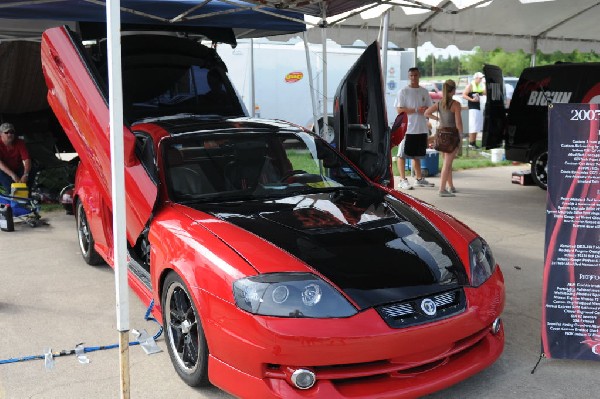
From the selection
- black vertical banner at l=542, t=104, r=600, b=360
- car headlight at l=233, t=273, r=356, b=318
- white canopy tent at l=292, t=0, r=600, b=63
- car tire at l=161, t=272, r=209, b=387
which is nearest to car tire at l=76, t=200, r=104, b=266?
car tire at l=161, t=272, r=209, b=387

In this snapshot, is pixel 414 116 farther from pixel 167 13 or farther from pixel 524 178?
pixel 167 13

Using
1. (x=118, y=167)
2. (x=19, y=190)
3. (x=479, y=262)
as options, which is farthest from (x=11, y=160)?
(x=479, y=262)

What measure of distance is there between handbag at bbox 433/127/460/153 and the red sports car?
4.07 m

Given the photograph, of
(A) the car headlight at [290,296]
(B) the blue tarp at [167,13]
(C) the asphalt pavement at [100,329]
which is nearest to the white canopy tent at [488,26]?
(B) the blue tarp at [167,13]

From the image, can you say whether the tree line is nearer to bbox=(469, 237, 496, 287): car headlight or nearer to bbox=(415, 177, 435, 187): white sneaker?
bbox=(415, 177, 435, 187): white sneaker

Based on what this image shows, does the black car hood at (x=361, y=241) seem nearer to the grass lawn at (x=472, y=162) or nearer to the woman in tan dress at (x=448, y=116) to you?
the woman in tan dress at (x=448, y=116)

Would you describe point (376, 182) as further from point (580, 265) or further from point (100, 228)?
point (100, 228)

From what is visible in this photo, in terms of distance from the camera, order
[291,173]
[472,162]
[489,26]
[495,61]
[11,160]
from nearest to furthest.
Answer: [291,173] < [11,160] < [489,26] < [472,162] < [495,61]

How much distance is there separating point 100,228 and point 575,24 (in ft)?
35.3

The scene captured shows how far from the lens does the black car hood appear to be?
3059mm

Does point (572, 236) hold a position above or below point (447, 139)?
below

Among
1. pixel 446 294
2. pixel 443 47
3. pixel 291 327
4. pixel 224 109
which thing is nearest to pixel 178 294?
pixel 291 327

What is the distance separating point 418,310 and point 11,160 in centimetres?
720

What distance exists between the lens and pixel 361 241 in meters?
3.39
